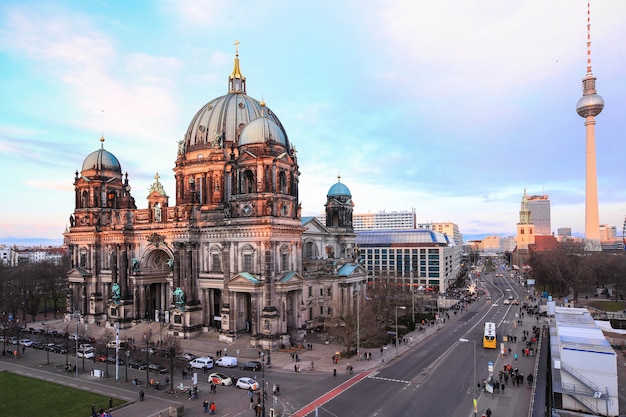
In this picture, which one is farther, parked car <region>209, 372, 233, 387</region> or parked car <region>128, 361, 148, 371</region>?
parked car <region>128, 361, 148, 371</region>

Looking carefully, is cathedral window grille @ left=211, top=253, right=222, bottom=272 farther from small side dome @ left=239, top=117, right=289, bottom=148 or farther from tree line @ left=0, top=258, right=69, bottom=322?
tree line @ left=0, top=258, right=69, bottom=322

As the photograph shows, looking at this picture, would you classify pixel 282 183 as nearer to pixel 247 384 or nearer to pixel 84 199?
pixel 247 384

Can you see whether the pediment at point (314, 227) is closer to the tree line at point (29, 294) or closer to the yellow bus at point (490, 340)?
the yellow bus at point (490, 340)

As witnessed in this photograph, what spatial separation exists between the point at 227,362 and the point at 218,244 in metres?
21.4

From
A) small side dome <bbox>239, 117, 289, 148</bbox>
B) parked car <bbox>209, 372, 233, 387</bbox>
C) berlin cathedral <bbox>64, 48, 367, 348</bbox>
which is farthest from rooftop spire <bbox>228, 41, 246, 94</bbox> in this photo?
parked car <bbox>209, 372, 233, 387</bbox>

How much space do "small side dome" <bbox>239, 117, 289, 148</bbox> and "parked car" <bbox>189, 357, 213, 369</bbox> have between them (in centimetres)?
3469

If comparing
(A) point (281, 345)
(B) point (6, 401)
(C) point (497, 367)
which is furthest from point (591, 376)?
(B) point (6, 401)

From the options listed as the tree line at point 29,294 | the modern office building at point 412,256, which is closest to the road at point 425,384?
the modern office building at point 412,256

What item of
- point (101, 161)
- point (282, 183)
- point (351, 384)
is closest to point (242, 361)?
point (351, 384)

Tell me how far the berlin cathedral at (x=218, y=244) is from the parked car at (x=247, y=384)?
15.7 metres

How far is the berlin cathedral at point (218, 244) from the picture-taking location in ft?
226

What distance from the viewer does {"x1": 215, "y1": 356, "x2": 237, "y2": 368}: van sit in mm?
57519

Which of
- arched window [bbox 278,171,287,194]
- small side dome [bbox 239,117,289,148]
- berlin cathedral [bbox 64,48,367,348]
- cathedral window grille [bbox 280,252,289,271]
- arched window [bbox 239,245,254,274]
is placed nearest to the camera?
berlin cathedral [bbox 64,48,367,348]

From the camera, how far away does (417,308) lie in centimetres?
10488
